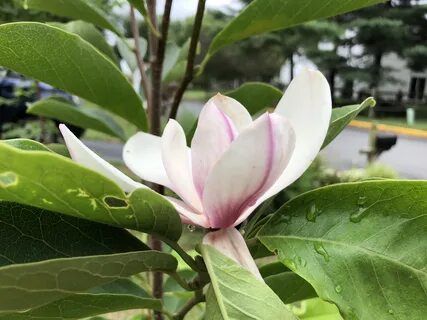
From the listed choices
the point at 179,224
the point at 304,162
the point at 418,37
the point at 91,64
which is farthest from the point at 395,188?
the point at 418,37

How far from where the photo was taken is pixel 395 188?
0.44 metres

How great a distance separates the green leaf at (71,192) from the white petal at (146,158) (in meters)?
0.09

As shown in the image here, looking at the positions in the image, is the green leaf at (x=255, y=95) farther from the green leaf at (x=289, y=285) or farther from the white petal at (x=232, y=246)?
the white petal at (x=232, y=246)

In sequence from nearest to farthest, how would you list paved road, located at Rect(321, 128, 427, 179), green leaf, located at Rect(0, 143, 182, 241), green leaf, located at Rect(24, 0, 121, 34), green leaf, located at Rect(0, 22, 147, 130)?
green leaf, located at Rect(0, 143, 182, 241) → green leaf, located at Rect(0, 22, 147, 130) → green leaf, located at Rect(24, 0, 121, 34) → paved road, located at Rect(321, 128, 427, 179)

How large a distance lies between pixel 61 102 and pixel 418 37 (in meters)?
17.2

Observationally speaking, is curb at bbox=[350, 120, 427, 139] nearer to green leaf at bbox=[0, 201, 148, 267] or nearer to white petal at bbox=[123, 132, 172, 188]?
white petal at bbox=[123, 132, 172, 188]

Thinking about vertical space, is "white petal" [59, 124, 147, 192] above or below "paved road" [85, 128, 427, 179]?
above

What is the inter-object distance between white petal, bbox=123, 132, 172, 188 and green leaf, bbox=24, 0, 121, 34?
0.33 m

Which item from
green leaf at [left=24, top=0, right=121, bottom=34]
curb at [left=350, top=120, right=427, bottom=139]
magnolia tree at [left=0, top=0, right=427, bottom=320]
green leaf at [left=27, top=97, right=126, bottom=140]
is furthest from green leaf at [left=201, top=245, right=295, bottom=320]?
curb at [left=350, top=120, right=427, bottom=139]

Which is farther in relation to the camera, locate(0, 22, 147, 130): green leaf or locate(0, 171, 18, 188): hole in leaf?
locate(0, 22, 147, 130): green leaf

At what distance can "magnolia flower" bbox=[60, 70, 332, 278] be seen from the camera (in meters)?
0.41

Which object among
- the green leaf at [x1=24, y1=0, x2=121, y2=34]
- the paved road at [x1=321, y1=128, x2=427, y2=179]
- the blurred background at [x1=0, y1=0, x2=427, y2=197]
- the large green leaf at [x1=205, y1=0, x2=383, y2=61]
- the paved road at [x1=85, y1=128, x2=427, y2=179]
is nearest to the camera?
the large green leaf at [x1=205, y1=0, x2=383, y2=61]

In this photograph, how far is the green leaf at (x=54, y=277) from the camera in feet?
1.16

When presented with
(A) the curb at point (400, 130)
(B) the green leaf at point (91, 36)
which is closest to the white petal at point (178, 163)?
(B) the green leaf at point (91, 36)
